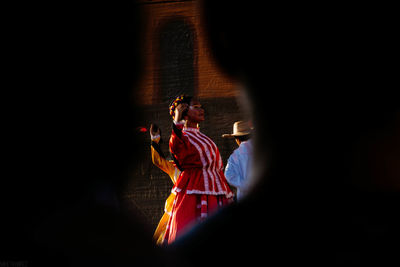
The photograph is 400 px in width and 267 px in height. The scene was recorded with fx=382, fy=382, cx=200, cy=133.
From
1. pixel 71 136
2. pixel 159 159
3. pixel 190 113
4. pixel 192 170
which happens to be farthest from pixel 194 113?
pixel 71 136

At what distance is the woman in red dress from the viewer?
297cm

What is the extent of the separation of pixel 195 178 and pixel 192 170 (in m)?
0.08

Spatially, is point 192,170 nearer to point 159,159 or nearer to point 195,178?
point 195,178

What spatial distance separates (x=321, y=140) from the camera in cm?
41

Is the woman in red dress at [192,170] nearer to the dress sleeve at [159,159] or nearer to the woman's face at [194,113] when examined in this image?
the woman's face at [194,113]

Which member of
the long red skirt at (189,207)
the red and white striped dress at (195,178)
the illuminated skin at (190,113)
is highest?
the illuminated skin at (190,113)

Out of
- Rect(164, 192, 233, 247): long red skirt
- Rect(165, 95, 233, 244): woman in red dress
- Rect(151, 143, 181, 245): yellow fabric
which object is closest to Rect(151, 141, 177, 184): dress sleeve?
Rect(151, 143, 181, 245): yellow fabric

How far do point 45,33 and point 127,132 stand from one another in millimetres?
171

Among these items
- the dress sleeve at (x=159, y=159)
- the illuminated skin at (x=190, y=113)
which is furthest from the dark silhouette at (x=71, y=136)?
the dress sleeve at (x=159, y=159)

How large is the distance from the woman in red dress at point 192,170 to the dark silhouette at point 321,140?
2484mm

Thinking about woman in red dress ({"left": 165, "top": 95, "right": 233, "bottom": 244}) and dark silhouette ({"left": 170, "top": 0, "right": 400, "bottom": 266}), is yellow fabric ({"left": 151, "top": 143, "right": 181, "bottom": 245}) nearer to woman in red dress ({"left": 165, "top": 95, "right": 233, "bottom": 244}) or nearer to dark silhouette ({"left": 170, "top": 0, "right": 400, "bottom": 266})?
woman in red dress ({"left": 165, "top": 95, "right": 233, "bottom": 244})

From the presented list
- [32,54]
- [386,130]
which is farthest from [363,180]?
[32,54]

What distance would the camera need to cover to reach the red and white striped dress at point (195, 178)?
2963 millimetres

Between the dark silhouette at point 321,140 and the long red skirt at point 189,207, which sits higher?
the dark silhouette at point 321,140
